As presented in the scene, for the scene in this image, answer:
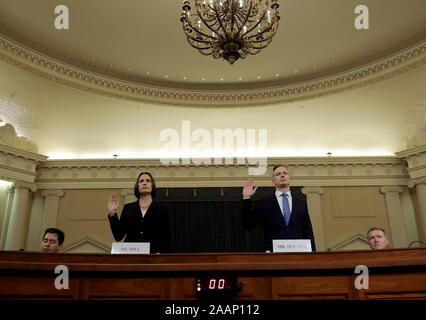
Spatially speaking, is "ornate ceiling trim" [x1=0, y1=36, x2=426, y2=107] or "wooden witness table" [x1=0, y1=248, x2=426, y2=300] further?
"ornate ceiling trim" [x1=0, y1=36, x2=426, y2=107]

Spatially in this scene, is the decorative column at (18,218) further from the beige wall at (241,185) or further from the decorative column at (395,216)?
the decorative column at (395,216)

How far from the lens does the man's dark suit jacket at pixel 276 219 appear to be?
332 centimetres

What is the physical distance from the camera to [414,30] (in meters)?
7.82

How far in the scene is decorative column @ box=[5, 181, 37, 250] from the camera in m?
8.43

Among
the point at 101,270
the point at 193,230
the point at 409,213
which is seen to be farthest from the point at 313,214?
the point at 101,270

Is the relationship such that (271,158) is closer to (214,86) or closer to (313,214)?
(313,214)

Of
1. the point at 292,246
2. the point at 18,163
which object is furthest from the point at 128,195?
the point at 292,246

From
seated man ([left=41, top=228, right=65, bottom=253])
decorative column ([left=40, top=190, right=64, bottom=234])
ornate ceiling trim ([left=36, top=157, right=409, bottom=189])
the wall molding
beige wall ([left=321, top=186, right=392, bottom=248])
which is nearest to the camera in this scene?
seated man ([left=41, top=228, right=65, bottom=253])

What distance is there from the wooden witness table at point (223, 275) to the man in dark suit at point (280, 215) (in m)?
1.13

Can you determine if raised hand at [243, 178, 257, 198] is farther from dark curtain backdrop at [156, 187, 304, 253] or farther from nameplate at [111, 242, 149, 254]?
dark curtain backdrop at [156, 187, 304, 253]

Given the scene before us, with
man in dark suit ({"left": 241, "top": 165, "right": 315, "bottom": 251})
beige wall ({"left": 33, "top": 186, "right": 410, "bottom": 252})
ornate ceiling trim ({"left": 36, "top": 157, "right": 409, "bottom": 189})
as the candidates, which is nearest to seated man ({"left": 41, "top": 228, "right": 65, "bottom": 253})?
man in dark suit ({"left": 241, "top": 165, "right": 315, "bottom": 251})

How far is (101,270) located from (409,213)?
9.08 metres

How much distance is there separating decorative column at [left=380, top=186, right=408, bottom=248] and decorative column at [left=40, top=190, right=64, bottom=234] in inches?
327

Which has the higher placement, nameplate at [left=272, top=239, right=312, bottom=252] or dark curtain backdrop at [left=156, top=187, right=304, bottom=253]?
dark curtain backdrop at [left=156, top=187, right=304, bottom=253]
